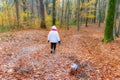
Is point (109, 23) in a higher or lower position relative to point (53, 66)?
higher

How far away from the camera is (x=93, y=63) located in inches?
351

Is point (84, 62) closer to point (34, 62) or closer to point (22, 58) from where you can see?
point (34, 62)

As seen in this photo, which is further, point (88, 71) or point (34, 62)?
point (34, 62)

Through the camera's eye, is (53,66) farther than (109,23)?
No

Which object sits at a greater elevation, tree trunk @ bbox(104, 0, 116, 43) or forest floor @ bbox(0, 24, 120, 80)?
tree trunk @ bbox(104, 0, 116, 43)

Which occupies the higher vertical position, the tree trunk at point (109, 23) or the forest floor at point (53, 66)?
the tree trunk at point (109, 23)

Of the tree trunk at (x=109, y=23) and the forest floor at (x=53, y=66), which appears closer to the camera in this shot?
the forest floor at (x=53, y=66)

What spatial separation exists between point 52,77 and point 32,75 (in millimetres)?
792

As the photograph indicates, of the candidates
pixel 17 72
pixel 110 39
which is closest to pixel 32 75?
pixel 17 72

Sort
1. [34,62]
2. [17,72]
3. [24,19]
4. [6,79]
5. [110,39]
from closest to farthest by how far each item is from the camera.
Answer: [6,79], [17,72], [34,62], [110,39], [24,19]

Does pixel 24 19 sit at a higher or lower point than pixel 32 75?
higher

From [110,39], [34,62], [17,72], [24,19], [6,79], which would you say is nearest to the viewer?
[6,79]

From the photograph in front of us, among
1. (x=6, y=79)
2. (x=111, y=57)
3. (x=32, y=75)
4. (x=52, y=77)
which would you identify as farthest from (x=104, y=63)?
(x=6, y=79)

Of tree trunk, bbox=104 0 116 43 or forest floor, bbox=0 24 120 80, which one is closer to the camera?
forest floor, bbox=0 24 120 80
